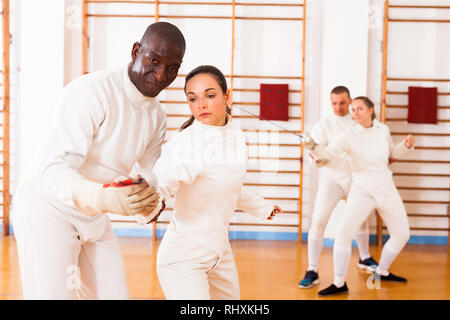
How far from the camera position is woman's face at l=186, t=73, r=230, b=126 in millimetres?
907

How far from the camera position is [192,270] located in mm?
1013

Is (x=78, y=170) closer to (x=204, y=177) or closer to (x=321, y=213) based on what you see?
(x=204, y=177)

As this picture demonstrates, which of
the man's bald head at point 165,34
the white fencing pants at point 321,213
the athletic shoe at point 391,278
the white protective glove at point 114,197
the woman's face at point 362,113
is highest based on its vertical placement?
the man's bald head at point 165,34

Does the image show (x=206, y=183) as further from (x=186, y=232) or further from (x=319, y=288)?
(x=319, y=288)

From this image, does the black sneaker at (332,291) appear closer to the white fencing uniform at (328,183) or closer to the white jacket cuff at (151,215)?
the white fencing uniform at (328,183)

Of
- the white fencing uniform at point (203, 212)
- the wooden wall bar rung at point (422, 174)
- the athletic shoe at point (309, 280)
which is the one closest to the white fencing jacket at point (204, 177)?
the white fencing uniform at point (203, 212)

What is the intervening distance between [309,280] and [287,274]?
0.15 metres

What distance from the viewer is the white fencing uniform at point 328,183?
8.01 ft

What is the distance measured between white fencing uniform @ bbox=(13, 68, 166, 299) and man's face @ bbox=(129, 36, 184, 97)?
49mm

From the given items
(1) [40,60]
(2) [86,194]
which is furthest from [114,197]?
(1) [40,60]

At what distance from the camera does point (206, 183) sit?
0.99 m

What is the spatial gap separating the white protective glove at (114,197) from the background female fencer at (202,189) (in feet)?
0.54

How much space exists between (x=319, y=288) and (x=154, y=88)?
5.86ft

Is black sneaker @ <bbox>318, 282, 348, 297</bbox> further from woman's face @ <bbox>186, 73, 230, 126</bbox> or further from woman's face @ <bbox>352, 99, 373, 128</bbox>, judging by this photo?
woman's face @ <bbox>186, 73, 230, 126</bbox>
